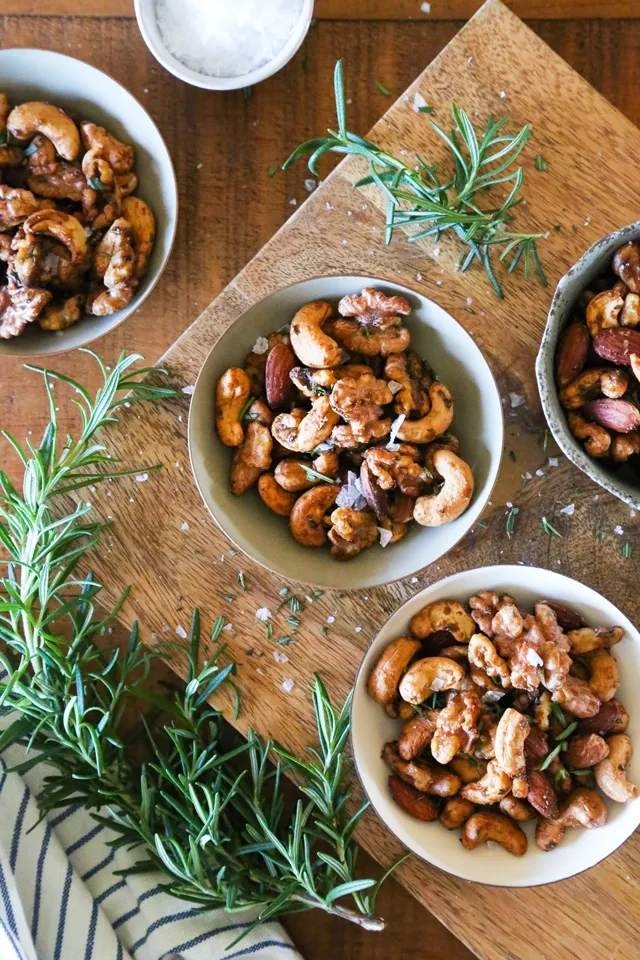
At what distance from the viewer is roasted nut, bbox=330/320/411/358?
90cm

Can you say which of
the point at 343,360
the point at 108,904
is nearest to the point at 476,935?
the point at 108,904

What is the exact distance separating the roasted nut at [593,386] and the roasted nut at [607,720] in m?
0.31

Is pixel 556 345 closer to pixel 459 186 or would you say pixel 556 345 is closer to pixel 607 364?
pixel 607 364

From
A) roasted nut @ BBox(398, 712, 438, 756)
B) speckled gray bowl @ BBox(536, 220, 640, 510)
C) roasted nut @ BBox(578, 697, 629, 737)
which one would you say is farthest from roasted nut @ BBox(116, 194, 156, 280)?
roasted nut @ BBox(578, 697, 629, 737)

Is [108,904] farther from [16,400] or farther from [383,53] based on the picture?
[383,53]

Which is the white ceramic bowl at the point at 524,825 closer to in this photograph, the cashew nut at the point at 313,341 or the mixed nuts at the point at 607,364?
the mixed nuts at the point at 607,364

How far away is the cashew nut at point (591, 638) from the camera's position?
88cm

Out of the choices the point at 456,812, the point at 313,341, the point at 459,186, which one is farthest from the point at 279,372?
the point at 456,812

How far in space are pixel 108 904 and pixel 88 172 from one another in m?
0.88

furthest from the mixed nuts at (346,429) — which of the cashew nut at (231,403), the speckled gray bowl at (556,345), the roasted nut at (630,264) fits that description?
the roasted nut at (630,264)

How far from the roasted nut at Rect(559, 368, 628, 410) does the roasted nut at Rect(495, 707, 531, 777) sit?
31 cm

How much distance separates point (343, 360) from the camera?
0.90 metres

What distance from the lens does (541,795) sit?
2.79 feet

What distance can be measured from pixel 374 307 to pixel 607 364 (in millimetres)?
239
